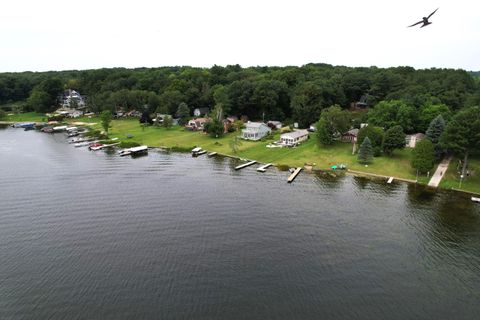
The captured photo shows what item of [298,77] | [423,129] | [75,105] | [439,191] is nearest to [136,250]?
[439,191]

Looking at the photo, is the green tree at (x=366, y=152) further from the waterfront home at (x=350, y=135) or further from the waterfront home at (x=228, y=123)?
the waterfront home at (x=228, y=123)

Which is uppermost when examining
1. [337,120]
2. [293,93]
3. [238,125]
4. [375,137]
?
[293,93]

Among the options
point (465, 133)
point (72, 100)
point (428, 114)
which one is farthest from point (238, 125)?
point (72, 100)

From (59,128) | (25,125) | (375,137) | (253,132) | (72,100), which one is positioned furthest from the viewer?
(72,100)

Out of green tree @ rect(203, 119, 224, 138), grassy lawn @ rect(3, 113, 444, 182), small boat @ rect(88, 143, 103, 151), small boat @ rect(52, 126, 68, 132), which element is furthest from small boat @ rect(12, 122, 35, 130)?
green tree @ rect(203, 119, 224, 138)

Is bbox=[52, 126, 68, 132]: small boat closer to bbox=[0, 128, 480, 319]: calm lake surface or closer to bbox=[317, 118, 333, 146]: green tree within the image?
bbox=[0, 128, 480, 319]: calm lake surface

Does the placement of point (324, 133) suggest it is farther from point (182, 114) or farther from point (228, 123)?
point (182, 114)

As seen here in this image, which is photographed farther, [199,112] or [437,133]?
[199,112]

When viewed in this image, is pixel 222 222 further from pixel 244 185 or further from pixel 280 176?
pixel 280 176
